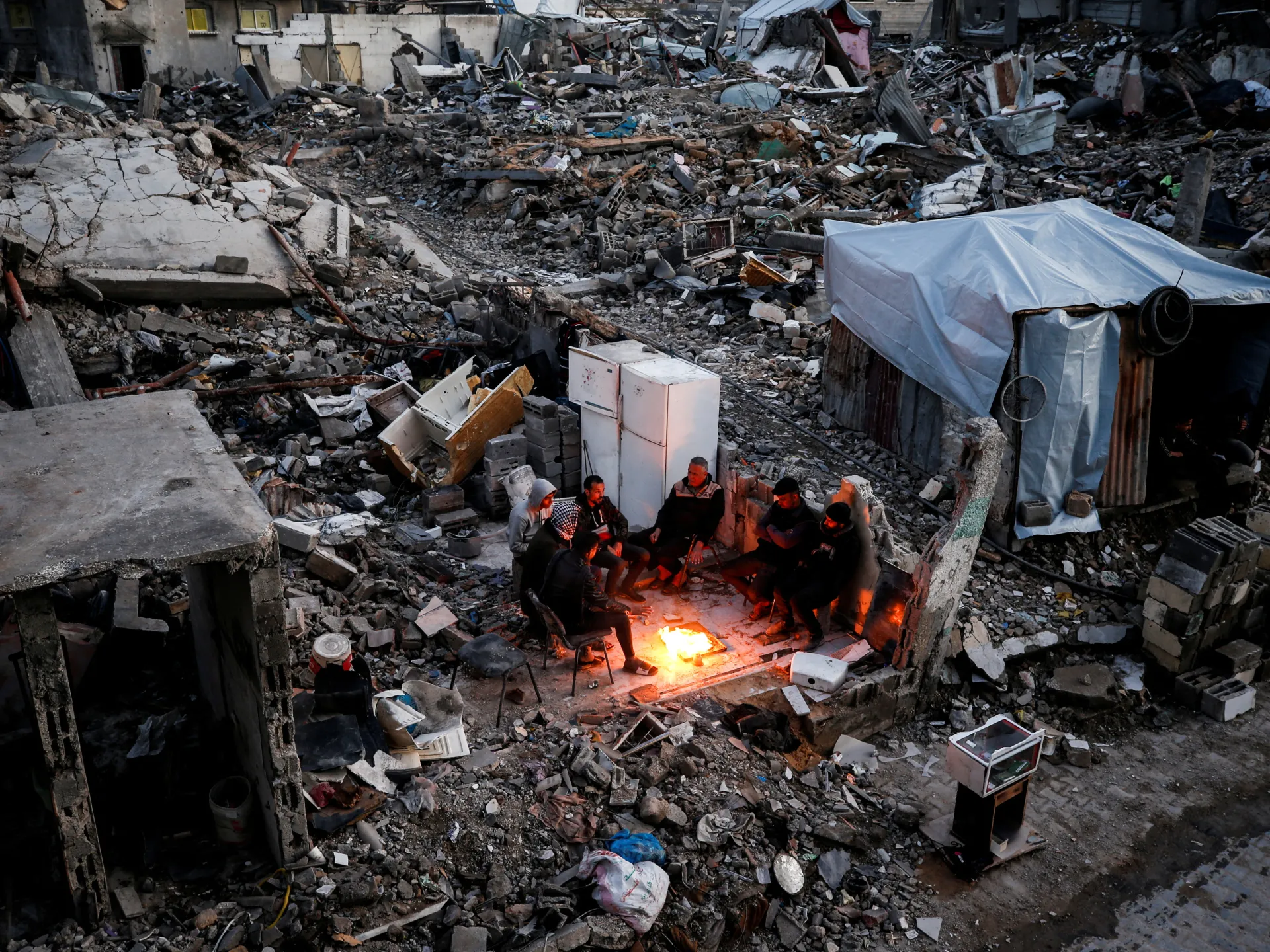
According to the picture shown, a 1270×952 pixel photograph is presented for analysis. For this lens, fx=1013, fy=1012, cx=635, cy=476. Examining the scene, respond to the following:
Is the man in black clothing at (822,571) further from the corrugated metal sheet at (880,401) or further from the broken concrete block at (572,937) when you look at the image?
the broken concrete block at (572,937)

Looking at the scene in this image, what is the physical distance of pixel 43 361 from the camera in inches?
439

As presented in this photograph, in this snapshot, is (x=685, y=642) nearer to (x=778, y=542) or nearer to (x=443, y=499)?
(x=778, y=542)

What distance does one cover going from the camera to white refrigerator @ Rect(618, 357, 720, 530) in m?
8.62

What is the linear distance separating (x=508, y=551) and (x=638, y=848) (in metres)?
4.17

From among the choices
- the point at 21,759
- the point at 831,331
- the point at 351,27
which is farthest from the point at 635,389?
the point at 351,27

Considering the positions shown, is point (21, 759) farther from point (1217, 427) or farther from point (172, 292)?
point (1217, 427)

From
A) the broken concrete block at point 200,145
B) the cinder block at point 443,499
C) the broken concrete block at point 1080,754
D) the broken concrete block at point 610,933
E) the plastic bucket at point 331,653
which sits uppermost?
the broken concrete block at point 200,145

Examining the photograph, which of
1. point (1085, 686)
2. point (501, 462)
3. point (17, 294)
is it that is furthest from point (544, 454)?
point (17, 294)

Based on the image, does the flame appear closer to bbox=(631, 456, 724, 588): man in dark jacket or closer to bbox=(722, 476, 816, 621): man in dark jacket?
bbox=(722, 476, 816, 621): man in dark jacket

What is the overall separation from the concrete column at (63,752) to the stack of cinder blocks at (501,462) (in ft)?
17.5

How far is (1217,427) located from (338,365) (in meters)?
9.89

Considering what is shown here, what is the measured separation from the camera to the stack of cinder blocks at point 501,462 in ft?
32.4

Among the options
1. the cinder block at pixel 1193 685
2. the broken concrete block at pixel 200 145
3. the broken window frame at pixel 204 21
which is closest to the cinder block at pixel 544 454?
the cinder block at pixel 1193 685

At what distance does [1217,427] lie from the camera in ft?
33.8
